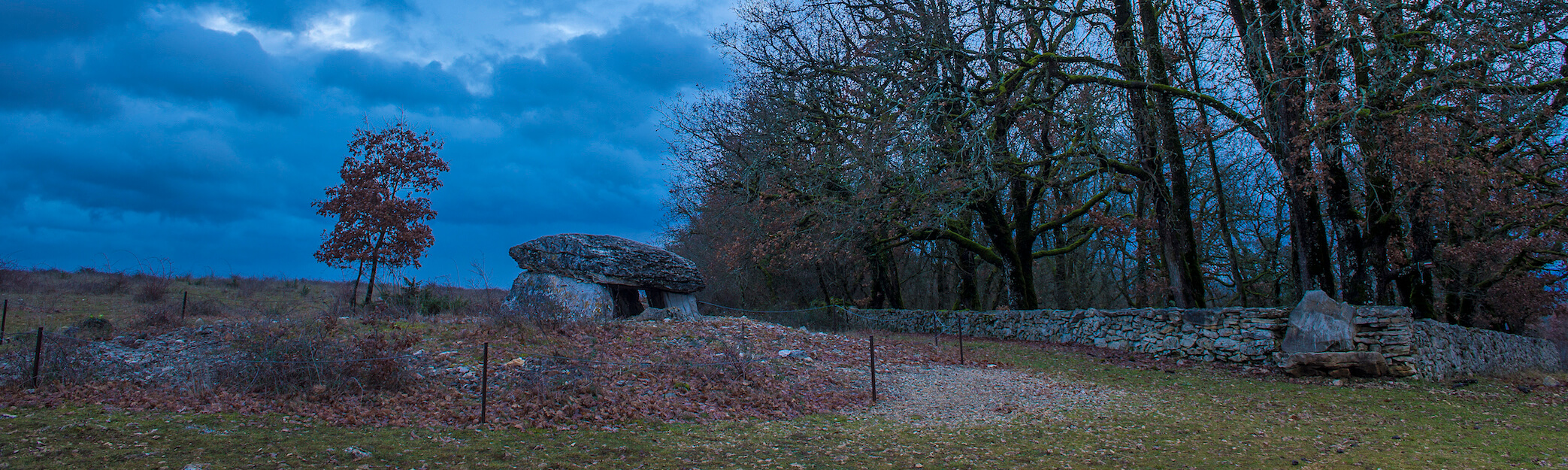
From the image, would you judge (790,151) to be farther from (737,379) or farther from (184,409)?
(184,409)

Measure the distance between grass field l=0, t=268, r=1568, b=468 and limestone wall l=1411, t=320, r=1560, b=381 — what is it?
158 centimetres

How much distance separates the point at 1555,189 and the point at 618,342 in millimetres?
16493

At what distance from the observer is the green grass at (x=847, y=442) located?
580 cm

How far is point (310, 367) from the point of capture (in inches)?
310

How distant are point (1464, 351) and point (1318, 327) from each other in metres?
3.16

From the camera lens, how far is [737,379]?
9.00 m

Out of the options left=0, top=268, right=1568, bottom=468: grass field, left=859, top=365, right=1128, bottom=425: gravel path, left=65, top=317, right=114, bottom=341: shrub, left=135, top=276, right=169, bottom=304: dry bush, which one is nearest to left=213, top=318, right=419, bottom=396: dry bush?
left=0, top=268, right=1568, bottom=468: grass field

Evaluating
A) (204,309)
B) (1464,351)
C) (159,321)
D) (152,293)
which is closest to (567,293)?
(159,321)

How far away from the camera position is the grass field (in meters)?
5.82

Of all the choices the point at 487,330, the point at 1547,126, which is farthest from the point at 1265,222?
the point at 487,330

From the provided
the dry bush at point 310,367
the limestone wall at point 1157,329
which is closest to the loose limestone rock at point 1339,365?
the limestone wall at point 1157,329

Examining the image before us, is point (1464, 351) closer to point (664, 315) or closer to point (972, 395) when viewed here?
point (972, 395)

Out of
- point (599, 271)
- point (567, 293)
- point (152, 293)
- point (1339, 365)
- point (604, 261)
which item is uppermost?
point (604, 261)

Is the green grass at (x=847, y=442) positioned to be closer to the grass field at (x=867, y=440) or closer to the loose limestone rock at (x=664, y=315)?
the grass field at (x=867, y=440)
